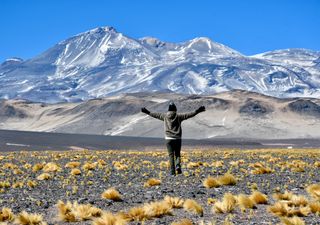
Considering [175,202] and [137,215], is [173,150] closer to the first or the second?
[175,202]

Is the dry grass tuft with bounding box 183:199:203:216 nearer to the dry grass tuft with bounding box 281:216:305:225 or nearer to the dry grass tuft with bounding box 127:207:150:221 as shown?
the dry grass tuft with bounding box 127:207:150:221

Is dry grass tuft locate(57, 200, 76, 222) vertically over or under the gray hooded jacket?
under

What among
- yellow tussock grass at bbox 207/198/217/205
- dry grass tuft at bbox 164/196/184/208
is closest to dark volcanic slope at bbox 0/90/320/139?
yellow tussock grass at bbox 207/198/217/205

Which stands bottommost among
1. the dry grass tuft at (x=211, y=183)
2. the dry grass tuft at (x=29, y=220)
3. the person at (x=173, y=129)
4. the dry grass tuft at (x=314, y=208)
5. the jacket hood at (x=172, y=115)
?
the dry grass tuft at (x=29, y=220)

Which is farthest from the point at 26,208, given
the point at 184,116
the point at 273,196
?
the point at 184,116

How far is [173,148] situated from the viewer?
17.1 metres

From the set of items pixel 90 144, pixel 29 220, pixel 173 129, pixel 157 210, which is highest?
pixel 90 144

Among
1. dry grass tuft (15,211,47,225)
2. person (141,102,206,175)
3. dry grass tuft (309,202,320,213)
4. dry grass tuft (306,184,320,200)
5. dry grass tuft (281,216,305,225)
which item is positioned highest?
person (141,102,206,175)

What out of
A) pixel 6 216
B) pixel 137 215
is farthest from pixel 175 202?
pixel 6 216

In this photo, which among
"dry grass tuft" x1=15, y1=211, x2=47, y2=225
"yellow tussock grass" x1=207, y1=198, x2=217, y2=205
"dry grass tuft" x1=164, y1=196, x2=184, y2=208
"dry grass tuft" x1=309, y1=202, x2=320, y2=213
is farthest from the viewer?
"yellow tussock grass" x1=207, y1=198, x2=217, y2=205

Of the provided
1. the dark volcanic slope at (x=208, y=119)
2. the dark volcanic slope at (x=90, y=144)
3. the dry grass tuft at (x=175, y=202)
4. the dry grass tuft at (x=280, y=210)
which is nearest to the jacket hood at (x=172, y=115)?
the dry grass tuft at (x=175, y=202)

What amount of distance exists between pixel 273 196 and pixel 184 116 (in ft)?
17.2

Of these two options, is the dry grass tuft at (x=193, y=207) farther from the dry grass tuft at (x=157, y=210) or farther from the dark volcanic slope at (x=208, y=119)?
the dark volcanic slope at (x=208, y=119)

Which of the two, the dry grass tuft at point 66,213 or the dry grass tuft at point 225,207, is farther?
the dry grass tuft at point 225,207
